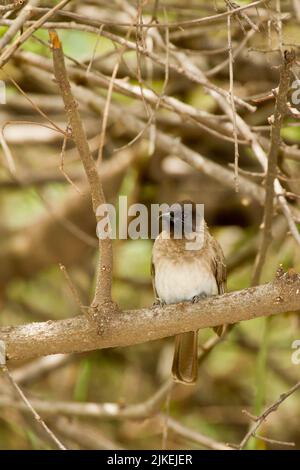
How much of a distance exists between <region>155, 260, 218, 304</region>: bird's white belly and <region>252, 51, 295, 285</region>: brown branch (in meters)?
0.23

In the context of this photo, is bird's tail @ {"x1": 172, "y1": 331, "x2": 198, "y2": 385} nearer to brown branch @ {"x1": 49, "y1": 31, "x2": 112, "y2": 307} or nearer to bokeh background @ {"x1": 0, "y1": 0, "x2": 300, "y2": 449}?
bokeh background @ {"x1": 0, "y1": 0, "x2": 300, "y2": 449}

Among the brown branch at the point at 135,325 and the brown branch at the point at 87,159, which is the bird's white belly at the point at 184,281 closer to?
the brown branch at the point at 135,325

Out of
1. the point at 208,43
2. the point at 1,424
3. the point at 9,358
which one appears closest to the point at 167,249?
the point at 9,358

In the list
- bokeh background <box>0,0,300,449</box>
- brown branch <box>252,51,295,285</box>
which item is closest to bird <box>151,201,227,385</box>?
brown branch <box>252,51,295,285</box>

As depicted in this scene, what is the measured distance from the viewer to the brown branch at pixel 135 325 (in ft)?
9.43

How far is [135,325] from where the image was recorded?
2.96m

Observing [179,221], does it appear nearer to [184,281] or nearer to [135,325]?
[184,281]

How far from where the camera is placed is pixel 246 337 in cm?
597

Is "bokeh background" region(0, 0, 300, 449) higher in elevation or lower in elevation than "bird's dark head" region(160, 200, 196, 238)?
higher

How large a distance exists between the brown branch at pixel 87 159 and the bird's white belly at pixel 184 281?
1093 millimetres

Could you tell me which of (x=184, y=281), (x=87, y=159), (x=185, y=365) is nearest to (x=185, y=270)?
(x=184, y=281)

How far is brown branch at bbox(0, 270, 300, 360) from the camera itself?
287 cm

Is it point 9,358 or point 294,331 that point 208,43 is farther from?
point 9,358

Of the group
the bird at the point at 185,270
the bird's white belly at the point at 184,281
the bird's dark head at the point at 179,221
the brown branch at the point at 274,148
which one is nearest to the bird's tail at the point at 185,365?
the bird at the point at 185,270
